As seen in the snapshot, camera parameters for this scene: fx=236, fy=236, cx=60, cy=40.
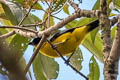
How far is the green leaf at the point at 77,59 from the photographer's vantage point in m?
2.21

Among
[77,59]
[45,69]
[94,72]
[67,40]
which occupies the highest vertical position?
[67,40]

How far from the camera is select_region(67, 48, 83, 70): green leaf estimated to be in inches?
87.0

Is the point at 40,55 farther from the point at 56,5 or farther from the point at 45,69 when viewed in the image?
the point at 56,5

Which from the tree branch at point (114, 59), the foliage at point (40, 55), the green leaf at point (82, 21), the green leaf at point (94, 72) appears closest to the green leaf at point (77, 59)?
the foliage at point (40, 55)

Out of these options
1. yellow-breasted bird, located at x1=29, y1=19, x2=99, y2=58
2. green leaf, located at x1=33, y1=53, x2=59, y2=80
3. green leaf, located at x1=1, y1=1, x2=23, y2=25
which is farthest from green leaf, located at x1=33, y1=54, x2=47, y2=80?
green leaf, located at x1=1, y1=1, x2=23, y2=25

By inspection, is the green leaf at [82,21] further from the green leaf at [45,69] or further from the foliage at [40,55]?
the green leaf at [45,69]

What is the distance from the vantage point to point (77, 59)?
2273 millimetres

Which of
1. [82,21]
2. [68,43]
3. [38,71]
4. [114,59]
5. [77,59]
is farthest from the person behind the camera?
[68,43]

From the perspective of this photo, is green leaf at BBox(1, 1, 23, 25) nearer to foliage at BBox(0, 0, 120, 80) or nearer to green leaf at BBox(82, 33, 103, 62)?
foliage at BBox(0, 0, 120, 80)

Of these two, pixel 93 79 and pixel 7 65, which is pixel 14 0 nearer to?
pixel 93 79

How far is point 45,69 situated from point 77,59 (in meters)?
0.38

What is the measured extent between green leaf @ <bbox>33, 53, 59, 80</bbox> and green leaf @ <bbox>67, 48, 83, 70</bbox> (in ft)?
0.64

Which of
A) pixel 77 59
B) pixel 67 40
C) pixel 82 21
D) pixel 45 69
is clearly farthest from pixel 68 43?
pixel 45 69

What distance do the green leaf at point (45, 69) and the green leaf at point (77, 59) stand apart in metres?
0.20
